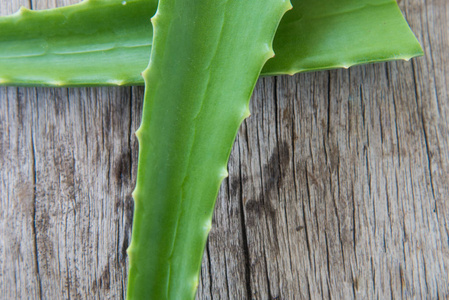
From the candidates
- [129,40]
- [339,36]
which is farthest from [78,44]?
[339,36]

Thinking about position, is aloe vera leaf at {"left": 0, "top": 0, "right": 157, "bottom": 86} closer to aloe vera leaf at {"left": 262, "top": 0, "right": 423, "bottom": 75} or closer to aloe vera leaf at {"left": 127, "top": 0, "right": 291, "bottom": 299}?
aloe vera leaf at {"left": 127, "top": 0, "right": 291, "bottom": 299}

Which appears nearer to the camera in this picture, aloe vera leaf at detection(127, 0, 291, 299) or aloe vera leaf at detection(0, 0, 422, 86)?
aloe vera leaf at detection(127, 0, 291, 299)

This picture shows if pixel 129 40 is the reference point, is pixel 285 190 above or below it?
below

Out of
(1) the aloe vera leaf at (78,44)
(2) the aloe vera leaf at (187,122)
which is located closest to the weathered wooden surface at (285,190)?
(1) the aloe vera leaf at (78,44)

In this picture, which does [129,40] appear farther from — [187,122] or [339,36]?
[339,36]

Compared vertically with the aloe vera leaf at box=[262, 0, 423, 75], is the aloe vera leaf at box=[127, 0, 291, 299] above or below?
below

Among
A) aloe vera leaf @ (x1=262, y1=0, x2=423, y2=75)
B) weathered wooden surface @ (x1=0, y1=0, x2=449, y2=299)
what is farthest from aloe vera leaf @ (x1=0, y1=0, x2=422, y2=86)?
weathered wooden surface @ (x1=0, y1=0, x2=449, y2=299)
